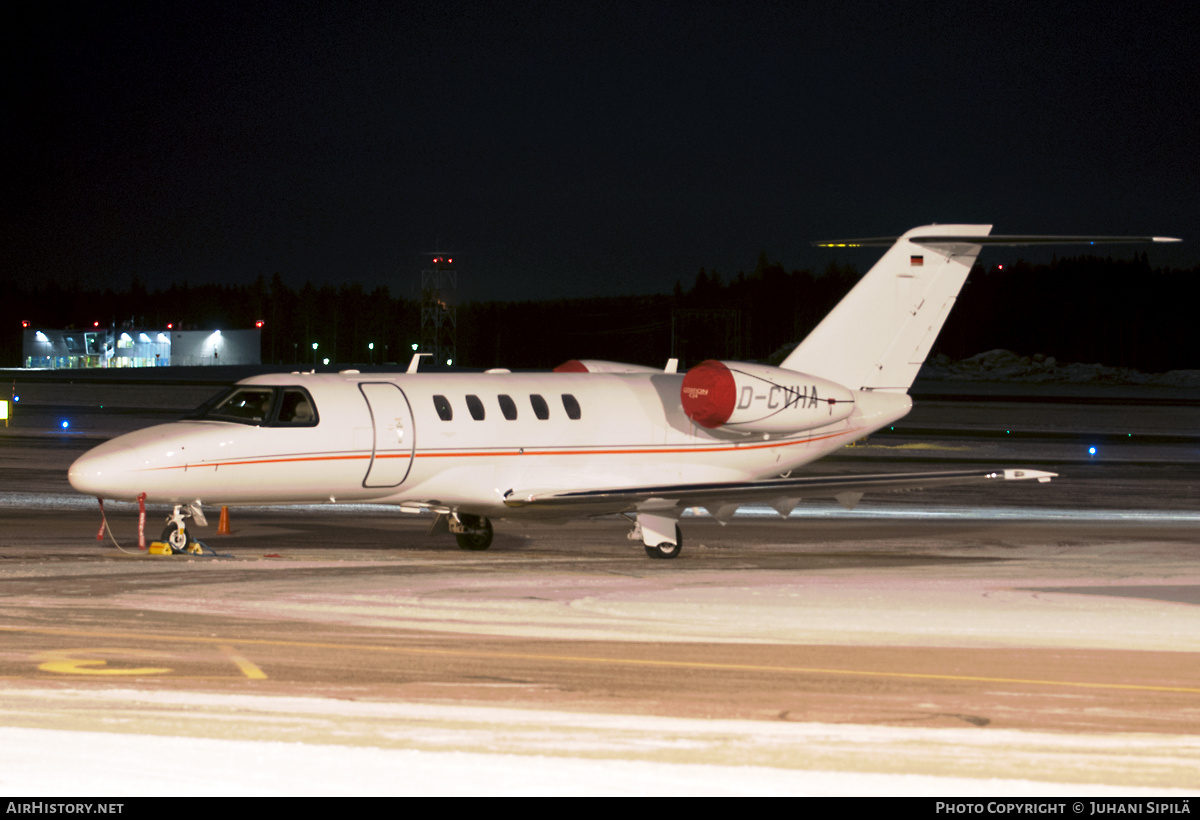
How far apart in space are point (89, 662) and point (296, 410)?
7.34 metres

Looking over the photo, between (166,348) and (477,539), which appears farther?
(166,348)

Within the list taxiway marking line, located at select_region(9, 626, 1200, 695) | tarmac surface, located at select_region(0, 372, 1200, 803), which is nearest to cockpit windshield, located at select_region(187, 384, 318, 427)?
tarmac surface, located at select_region(0, 372, 1200, 803)

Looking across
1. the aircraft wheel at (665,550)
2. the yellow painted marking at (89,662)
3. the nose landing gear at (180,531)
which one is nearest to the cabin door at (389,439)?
the nose landing gear at (180,531)

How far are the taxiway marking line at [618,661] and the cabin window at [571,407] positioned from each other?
8.36m

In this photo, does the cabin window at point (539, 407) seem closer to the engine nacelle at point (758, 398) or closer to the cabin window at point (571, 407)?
the cabin window at point (571, 407)

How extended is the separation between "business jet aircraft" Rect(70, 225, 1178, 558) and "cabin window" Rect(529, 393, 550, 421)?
35 millimetres

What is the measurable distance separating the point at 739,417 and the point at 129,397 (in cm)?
5887

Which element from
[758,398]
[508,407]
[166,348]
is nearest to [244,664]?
[508,407]

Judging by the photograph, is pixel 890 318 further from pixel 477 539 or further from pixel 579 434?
pixel 477 539

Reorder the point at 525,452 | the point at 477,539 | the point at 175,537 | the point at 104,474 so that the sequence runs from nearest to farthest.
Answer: the point at 104,474
the point at 175,537
the point at 525,452
the point at 477,539

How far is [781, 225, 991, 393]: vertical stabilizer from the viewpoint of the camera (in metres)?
21.9

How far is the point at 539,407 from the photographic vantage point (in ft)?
66.2
